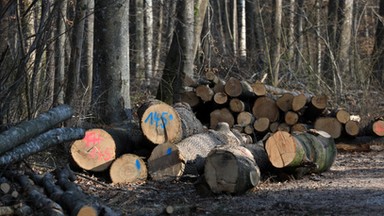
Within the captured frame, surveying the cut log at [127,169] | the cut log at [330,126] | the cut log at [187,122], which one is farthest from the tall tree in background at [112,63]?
the cut log at [330,126]

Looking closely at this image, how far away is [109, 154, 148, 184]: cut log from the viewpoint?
9266mm

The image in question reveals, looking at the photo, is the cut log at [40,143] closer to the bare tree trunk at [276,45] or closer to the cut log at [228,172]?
the cut log at [228,172]

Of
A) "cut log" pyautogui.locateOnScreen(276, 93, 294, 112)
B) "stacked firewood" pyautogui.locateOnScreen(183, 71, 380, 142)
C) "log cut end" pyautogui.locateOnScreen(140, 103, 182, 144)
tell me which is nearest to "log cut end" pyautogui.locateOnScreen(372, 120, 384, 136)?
"stacked firewood" pyautogui.locateOnScreen(183, 71, 380, 142)

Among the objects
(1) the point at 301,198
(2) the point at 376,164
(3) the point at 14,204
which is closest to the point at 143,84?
(2) the point at 376,164

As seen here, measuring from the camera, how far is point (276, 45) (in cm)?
1991

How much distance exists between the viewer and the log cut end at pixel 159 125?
9766 mm

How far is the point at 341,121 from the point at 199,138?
419 centimetres

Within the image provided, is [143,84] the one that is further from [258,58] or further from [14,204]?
[14,204]

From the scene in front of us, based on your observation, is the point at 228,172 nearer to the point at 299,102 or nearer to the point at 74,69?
the point at 74,69

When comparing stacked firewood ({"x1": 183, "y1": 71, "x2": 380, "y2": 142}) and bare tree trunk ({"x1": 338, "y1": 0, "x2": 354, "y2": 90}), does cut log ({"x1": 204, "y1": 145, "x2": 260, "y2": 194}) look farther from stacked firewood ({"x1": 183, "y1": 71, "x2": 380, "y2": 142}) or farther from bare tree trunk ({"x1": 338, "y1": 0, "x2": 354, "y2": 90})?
bare tree trunk ({"x1": 338, "y1": 0, "x2": 354, "y2": 90})

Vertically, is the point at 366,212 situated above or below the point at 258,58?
below

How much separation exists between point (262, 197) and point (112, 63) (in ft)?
13.7

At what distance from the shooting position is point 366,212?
744 cm

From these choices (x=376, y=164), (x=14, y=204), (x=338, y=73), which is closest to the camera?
(x=14, y=204)
